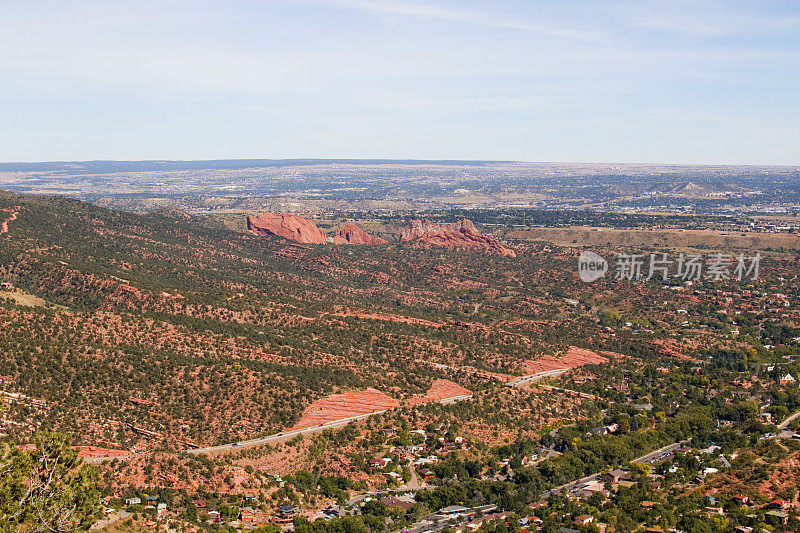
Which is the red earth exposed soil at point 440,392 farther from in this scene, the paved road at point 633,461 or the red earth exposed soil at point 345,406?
the paved road at point 633,461

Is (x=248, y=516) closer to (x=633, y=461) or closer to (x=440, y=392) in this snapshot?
(x=440, y=392)

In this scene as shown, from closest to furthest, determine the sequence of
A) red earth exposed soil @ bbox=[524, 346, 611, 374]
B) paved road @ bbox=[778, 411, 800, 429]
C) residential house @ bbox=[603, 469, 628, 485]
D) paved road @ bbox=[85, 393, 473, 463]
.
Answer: paved road @ bbox=[85, 393, 473, 463] < residential house @ bbox=[603, 469, 628, 485] < paved road @ bbox=[778, 411, 800, 429] < red earth exposed soil @ bbox=[524, 346, 611, 374]

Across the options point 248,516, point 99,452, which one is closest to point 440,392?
point 248,516

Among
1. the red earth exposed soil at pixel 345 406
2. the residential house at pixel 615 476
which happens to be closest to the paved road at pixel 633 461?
the residential house at pixel 615 476

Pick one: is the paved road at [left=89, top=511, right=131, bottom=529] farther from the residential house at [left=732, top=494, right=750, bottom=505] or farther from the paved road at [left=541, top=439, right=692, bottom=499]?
the residential house at [left=732, top=494, right=750, bottom=505]

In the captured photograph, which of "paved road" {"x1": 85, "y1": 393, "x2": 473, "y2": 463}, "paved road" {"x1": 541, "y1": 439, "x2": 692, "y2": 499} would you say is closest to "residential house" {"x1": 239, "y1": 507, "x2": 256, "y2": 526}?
"paved road" {"x1": 85, "y1": 393, "x2": 473, "y2": 463}

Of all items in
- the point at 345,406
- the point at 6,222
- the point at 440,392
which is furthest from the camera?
the point at 6,222
